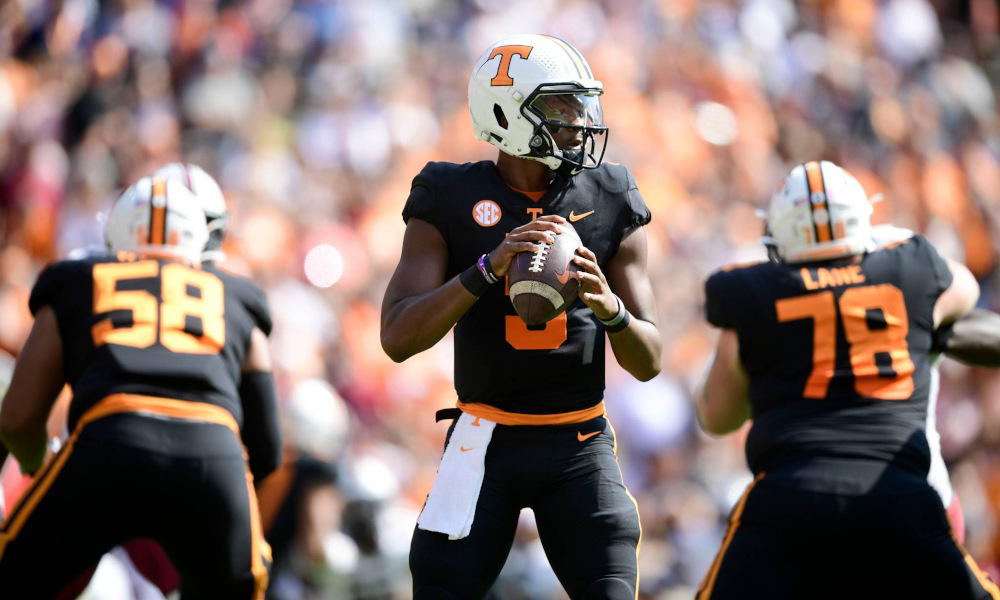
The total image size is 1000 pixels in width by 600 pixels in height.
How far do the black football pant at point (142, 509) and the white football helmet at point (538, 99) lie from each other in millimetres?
1515

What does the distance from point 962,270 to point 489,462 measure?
81.1 inches

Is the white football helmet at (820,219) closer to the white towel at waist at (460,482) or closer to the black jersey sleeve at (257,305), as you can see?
the white towel at waist at (460,482)

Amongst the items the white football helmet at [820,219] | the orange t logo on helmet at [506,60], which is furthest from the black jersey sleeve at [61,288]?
the white football helmet at [820,219]

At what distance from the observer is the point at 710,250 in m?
11.1

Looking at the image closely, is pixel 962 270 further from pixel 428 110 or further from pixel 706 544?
pixel 428 110

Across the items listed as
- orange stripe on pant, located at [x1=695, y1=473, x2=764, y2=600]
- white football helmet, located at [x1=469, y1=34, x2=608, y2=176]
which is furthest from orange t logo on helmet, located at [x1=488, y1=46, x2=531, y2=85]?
orange stripe on pant, located at [x1=695, y1=473, x2=764, y2=600]

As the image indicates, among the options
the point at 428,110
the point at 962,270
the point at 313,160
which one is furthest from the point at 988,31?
the point at 962,270

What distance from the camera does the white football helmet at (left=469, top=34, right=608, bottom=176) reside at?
3.47 meters

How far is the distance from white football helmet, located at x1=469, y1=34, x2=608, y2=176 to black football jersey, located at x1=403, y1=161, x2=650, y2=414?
12cm

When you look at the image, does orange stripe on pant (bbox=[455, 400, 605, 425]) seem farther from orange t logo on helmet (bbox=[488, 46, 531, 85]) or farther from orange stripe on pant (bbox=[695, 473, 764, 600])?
orange t logo on helmet (bbox=[488, 46, 531, 85])

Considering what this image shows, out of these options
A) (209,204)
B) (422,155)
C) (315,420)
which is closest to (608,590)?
(209,204)

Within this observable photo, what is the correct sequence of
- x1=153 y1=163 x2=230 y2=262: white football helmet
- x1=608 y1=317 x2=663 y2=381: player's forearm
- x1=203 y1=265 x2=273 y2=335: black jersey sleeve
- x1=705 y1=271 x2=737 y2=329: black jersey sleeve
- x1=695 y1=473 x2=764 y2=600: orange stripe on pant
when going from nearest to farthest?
x1=608 y1=317 x2=663 y2=381: player's forearm, x1=695 y1=473 x2=764 y2=600: orange stripe on pant, x1=705 y1=271 x2=737 y2=329: black jersey sleeve, x1=203 y1=265 x2=273 y2=335: black jersey sleeve, x1=153 y1=163 x2=230 y2=262: white football helmet

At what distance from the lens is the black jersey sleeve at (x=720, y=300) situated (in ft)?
14.1

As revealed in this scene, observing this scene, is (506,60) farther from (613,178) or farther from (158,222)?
(158,222)
